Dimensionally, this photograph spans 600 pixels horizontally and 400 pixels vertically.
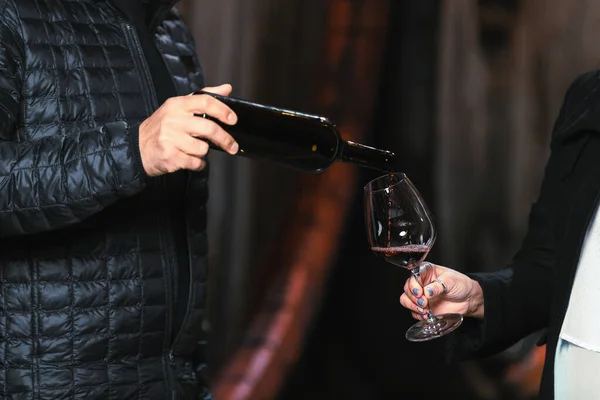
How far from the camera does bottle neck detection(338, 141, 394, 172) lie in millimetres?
1115

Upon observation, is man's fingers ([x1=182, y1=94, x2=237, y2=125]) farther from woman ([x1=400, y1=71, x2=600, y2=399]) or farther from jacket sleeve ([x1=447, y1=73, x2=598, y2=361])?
jacket sleeve ([x1=447, y1=73, x2=598, y2=361])

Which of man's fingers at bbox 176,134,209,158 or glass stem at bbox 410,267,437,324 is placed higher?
man's fingers at bbox 176,134,209,158

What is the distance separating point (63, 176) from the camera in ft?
3.80

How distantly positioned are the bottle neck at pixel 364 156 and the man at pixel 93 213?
15cm

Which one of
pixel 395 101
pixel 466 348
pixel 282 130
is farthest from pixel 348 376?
pixel 282 130

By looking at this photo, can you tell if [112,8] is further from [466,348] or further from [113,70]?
[466,348]

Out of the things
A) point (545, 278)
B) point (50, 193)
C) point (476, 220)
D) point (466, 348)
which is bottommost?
point (476, 220)

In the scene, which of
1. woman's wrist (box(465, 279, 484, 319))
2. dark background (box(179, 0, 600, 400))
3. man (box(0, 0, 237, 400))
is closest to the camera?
man (box(0, 0, 237, 400))

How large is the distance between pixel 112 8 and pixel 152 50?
0.11 metres

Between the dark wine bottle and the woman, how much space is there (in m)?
0.22

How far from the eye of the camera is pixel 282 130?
109cm

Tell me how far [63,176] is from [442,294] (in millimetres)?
576

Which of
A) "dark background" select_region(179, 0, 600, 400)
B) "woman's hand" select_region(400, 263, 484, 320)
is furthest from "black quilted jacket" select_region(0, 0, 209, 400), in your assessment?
"dark background" select_region(179, 0, 600, 400)

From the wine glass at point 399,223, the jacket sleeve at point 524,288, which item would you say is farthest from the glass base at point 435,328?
the jacket sleeve at point 524,288
